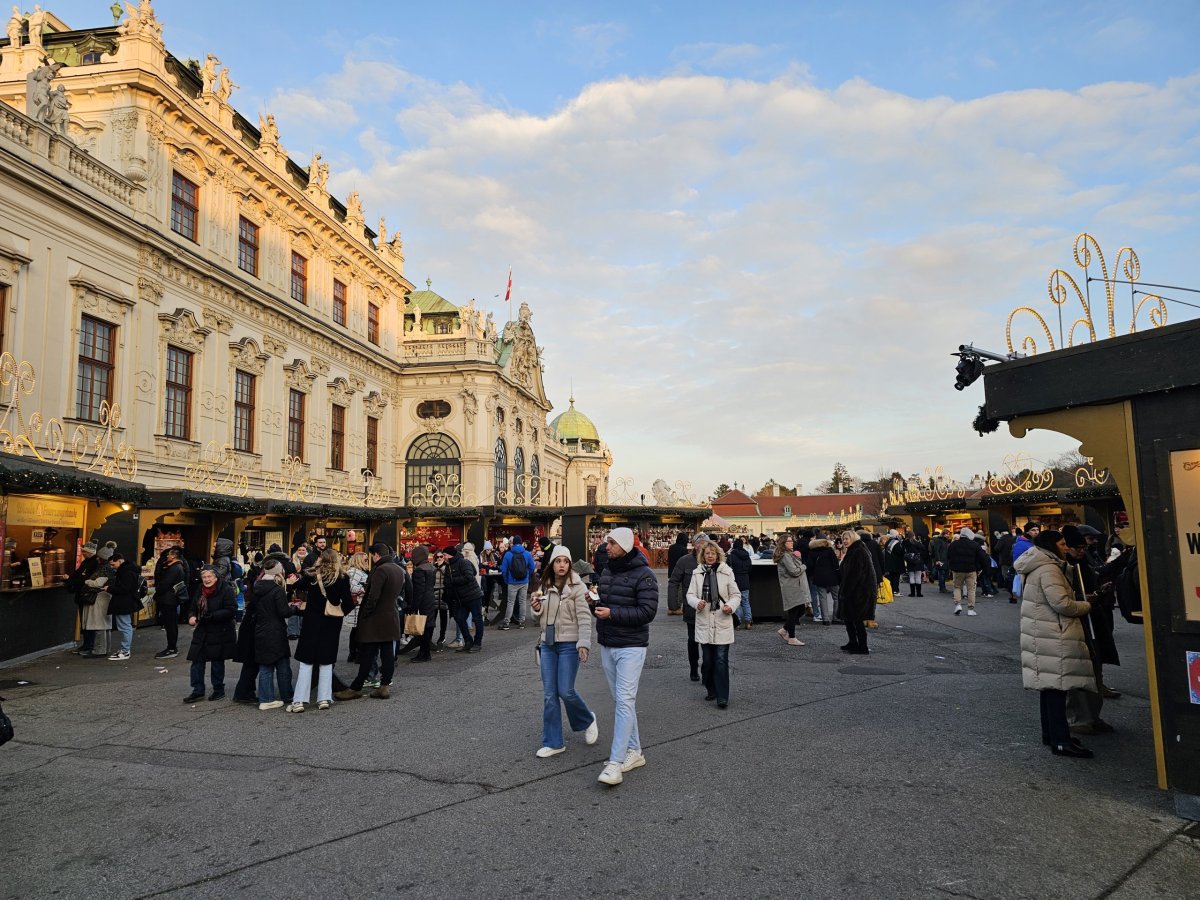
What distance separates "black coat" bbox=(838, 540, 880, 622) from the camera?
35.7ft

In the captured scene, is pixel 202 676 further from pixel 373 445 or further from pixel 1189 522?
pixel 373 445

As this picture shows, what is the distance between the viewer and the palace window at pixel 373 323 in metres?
35.0

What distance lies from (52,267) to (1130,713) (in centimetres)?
2163

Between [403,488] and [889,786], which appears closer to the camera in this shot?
[889,786]

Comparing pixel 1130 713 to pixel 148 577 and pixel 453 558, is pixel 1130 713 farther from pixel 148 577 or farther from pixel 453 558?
pixel 148 577

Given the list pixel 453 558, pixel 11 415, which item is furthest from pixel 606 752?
pixel 11 415

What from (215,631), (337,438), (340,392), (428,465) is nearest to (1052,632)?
(215,631)

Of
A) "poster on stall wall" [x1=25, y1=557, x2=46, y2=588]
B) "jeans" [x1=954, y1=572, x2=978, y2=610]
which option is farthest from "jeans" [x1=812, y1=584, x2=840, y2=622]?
"poster on stall wall" [x1=25, y1=557, x2=46, y2=588]

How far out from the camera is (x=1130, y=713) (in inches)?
279

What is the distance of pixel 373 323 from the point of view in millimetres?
35719

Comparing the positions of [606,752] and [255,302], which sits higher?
[255,302]

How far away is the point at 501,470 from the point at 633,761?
35.7 m

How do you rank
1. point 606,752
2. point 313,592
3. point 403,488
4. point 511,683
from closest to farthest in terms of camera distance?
point 606,752 < point 313,592 < point 511,683 < point 403,488

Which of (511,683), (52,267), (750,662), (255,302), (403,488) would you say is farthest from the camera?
(403,488)
